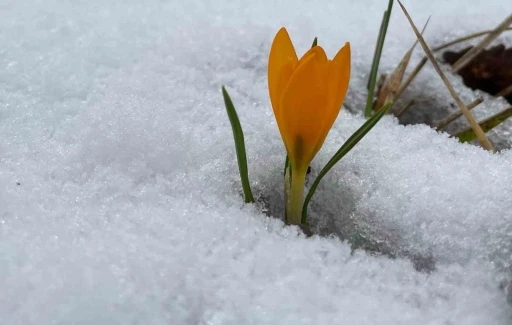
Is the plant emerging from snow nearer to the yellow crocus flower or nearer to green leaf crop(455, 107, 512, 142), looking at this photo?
the yellow crocus flower

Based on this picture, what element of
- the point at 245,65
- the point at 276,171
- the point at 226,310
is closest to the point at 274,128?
the point at 276,171

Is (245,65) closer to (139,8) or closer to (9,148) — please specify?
(139,8)

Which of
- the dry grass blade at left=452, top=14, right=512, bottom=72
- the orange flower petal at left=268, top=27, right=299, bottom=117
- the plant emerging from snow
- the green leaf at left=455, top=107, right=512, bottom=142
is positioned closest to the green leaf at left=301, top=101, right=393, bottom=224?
the plant emerging from snow

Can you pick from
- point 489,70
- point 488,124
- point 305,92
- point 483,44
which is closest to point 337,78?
point 305,92

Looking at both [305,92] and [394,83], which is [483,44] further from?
[305,92]

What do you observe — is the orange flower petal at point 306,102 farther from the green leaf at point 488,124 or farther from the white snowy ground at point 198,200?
the green leaf at point 488,124

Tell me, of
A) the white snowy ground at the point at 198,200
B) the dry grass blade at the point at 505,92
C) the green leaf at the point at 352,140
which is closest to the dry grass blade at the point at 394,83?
the white snowy ground at the point at 198,200

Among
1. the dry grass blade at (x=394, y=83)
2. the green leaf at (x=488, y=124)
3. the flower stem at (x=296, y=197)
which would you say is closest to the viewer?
the flower stem at (x=296, y=197)
